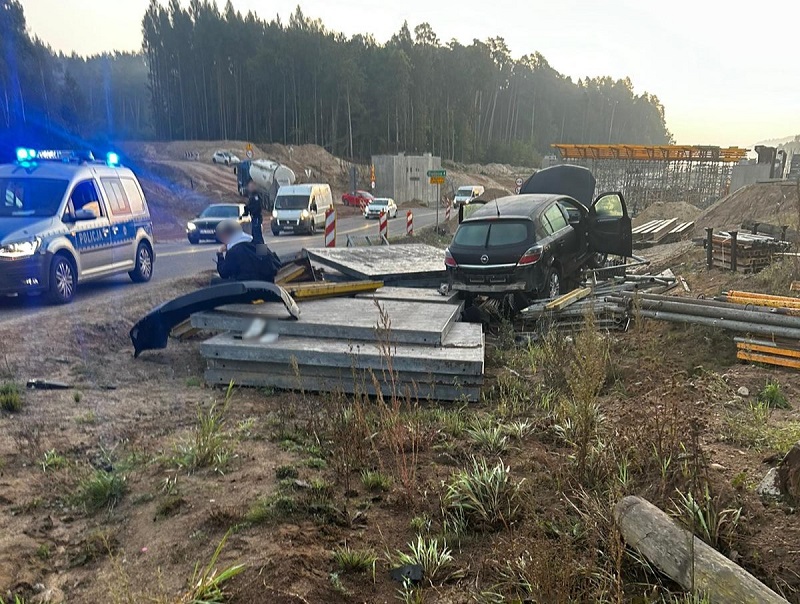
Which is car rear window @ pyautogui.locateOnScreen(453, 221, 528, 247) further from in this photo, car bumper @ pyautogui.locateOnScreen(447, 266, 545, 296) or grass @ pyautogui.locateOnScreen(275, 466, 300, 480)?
grass @ pyautogui.locateOnScreen(275, 466, 300, 480)

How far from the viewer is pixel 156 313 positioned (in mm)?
6832

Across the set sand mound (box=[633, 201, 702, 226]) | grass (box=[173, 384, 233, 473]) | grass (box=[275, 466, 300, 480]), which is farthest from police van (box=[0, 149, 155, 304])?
sand mound (box=[633, 201, 702, 226])

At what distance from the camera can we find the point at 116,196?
35.9 ft

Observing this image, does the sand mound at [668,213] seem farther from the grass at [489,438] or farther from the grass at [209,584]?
the grass at [209,584]

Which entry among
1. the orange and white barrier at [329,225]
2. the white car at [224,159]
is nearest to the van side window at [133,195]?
the orange and white barrier at [329,225]

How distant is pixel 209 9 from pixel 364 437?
8535 centimetres

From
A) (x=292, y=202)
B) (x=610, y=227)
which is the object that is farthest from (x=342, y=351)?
(x=292, y=202)

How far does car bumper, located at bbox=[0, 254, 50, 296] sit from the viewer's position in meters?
8.54

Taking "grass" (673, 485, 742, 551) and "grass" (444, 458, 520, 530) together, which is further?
"grass" (444, 458, 520, 530)

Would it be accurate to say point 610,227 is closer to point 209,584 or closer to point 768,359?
point 768,359

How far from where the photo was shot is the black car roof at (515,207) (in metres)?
9.13

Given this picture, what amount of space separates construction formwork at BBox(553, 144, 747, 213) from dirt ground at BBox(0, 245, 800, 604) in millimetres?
36194

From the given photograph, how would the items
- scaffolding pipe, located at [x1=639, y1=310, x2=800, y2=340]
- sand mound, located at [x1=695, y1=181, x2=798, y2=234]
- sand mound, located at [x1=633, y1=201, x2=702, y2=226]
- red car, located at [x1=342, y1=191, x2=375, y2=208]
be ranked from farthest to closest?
red car, located at [x1=342, y1=191, x2=375, y2=208] → sand mound, located at [x1=633, y1=201, x2=702, y2=226] → sand mound, located at [x1=695, y1=181, x2=798, y2=234] → scaffolding pipe, located at [x1=639, y1=310, x2=800, y2=340]

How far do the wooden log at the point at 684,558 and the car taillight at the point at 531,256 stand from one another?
5915mm
